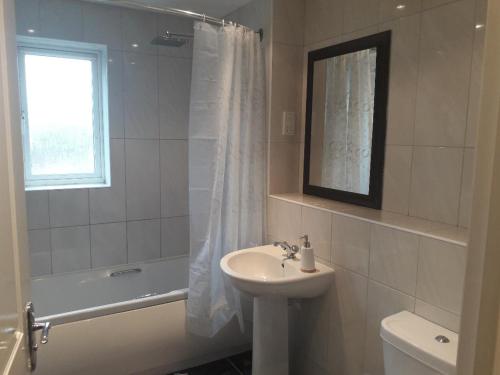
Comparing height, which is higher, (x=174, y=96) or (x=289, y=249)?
(x=174, y=96)

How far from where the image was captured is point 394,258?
5.47 ft

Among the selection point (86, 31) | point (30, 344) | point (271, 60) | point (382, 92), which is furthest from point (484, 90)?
point (86, 31)

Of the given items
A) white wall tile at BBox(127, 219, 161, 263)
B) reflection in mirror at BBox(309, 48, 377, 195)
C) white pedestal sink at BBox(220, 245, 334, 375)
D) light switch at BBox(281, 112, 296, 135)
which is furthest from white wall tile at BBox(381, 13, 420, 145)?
white wall tile at BBox(127, 219, 161, 263)

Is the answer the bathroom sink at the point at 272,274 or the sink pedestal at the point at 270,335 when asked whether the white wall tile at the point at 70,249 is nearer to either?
the bathroom sink at the point at 272,274

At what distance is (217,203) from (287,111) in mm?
709

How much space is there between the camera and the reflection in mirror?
206 cm

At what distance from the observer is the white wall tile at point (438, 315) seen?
4.82 feet

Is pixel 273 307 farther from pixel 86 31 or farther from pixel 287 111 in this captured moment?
pixel 86 31

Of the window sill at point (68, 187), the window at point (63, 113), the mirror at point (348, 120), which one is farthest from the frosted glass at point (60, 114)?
the mirror at point (348, 120)

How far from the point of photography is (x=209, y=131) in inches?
87.3

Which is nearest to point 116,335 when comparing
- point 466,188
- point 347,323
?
point 347,323

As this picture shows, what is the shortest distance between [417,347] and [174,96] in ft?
7.76

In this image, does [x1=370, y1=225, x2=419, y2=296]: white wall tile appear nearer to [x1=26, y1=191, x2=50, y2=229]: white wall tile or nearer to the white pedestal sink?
the white pedestal sink

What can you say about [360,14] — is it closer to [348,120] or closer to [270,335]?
[348,120]
